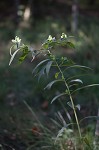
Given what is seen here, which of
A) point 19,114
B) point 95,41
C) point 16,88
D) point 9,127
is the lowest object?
Result: point 9,127

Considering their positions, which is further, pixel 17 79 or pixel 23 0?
pixel 23 0

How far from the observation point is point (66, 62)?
8.94 feet

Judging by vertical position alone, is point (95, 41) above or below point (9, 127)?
above

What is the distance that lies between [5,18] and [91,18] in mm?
2245

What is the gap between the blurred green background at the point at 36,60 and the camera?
4.79m

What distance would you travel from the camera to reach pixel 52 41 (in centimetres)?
255

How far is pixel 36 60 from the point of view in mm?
7094

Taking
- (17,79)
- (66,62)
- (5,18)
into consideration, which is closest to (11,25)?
(5,18)

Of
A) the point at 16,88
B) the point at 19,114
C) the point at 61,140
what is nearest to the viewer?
the point at 61,140

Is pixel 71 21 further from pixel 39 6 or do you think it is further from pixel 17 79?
pixel 17 79

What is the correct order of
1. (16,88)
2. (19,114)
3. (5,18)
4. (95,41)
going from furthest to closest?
(5,18)
(95,41)
(16,88)
(19,114)

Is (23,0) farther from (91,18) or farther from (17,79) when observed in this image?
(17,79)

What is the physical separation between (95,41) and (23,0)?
329 cm

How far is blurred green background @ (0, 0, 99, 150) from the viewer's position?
4786 mm
